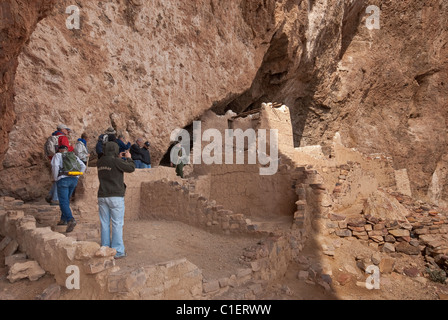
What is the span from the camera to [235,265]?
399 cm

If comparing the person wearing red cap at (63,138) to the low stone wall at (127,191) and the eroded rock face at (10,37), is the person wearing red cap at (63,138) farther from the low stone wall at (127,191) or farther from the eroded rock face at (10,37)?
the eroded rock face at (10,37)

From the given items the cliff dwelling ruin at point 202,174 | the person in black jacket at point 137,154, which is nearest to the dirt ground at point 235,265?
the cliff dwelling ruin at point 202,174

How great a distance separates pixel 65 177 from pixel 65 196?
0.30 meters

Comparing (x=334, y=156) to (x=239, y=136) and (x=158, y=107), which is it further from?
(x=158, y=107)

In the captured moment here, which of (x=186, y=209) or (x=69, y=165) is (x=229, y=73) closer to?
(x=186, y=209)

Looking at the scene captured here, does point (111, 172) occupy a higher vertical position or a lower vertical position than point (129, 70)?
lower

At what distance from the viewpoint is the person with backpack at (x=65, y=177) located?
179 inches

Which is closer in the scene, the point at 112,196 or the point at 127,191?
the point at 112,196

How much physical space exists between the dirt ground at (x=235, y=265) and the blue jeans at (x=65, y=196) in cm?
94

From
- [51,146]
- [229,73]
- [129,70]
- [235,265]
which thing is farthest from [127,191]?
[229,73]

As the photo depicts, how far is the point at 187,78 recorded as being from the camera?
10.1m

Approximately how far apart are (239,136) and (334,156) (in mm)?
3470

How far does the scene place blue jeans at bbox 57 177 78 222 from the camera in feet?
14.8
